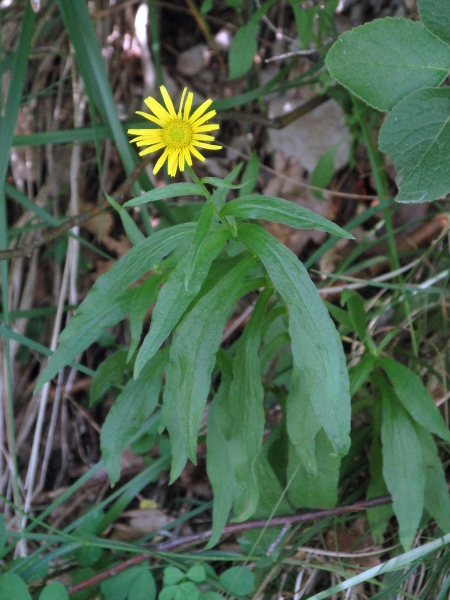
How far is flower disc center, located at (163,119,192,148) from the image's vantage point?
104cm

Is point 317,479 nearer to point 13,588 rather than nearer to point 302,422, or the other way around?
point 302,422

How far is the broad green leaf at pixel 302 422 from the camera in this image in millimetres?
1218

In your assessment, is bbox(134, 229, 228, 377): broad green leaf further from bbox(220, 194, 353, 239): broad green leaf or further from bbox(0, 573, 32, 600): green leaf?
A: bbox(0, 573, 32, 600): green leaf

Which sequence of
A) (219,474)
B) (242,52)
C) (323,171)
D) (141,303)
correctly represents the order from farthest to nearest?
1. (323,171)
2. (242,52)
3. (219,474)
4. (141,303)

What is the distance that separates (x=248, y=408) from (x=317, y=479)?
0.34 meters

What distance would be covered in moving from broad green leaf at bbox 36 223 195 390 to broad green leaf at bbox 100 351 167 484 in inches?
6.3

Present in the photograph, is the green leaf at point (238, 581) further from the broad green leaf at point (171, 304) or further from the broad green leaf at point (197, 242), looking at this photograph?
the broad green leaf at point (197, 242)

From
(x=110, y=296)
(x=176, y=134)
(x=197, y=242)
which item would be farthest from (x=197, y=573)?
(x=176, y=134)

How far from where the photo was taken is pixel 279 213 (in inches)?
40.6

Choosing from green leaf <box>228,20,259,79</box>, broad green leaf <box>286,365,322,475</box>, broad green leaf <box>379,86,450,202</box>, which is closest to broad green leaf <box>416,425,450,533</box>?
broad green leaf <box>286,365,322,475</box>

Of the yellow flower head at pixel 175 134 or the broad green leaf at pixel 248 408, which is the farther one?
the broad green leaf at pixel 248 408

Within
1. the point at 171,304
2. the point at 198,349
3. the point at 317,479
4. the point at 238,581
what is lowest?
the point at 238,581

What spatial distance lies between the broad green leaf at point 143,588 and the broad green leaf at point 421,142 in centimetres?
109

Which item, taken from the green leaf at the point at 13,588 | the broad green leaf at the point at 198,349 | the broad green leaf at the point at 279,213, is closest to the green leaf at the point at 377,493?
the broad green leaf at the point at 198,349
